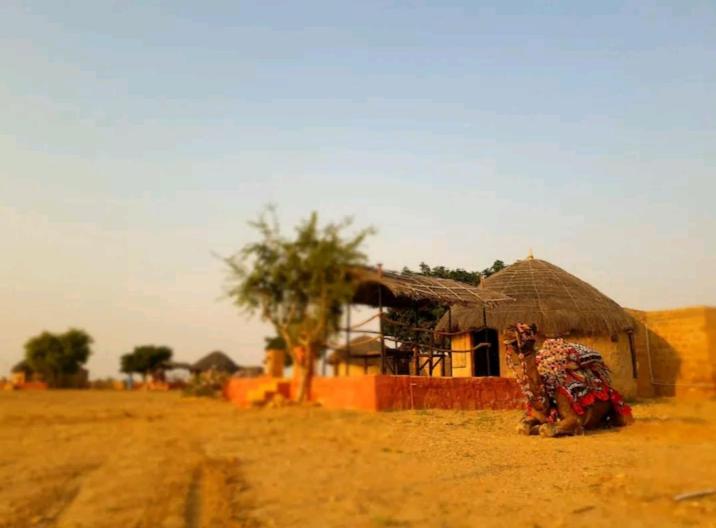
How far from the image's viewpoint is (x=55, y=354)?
40.2 metres

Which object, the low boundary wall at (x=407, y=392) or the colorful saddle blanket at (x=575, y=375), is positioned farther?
the low boundary wall at (x=407, y=392)

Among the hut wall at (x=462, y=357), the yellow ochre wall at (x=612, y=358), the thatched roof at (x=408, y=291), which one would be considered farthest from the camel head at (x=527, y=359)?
the hut wall at (x=462, y=357)

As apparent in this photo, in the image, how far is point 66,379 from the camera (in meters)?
40.8

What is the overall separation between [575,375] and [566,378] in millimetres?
230

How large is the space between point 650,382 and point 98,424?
1602cm

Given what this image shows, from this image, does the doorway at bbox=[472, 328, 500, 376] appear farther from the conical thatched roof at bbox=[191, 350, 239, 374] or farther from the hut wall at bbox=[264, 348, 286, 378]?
the conical thatched roof at bbox=[191, 350, 239, 374]

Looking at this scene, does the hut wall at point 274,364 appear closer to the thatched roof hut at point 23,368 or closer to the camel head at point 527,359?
the camel head at point 527,359

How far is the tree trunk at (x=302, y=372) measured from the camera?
1080 cm

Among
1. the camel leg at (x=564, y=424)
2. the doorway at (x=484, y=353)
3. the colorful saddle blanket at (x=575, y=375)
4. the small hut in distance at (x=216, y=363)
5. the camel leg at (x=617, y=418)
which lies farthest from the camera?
the small hut in distance at (x=216, y=363)

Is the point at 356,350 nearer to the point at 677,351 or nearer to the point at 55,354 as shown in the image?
the point at 677,351

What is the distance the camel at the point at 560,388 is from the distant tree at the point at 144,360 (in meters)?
46.3

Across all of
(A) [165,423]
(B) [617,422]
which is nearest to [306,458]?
(A) [165,423]

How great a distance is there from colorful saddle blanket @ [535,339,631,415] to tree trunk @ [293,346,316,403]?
166 inches

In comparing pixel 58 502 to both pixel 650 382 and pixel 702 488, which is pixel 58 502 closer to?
pixel 702 488
